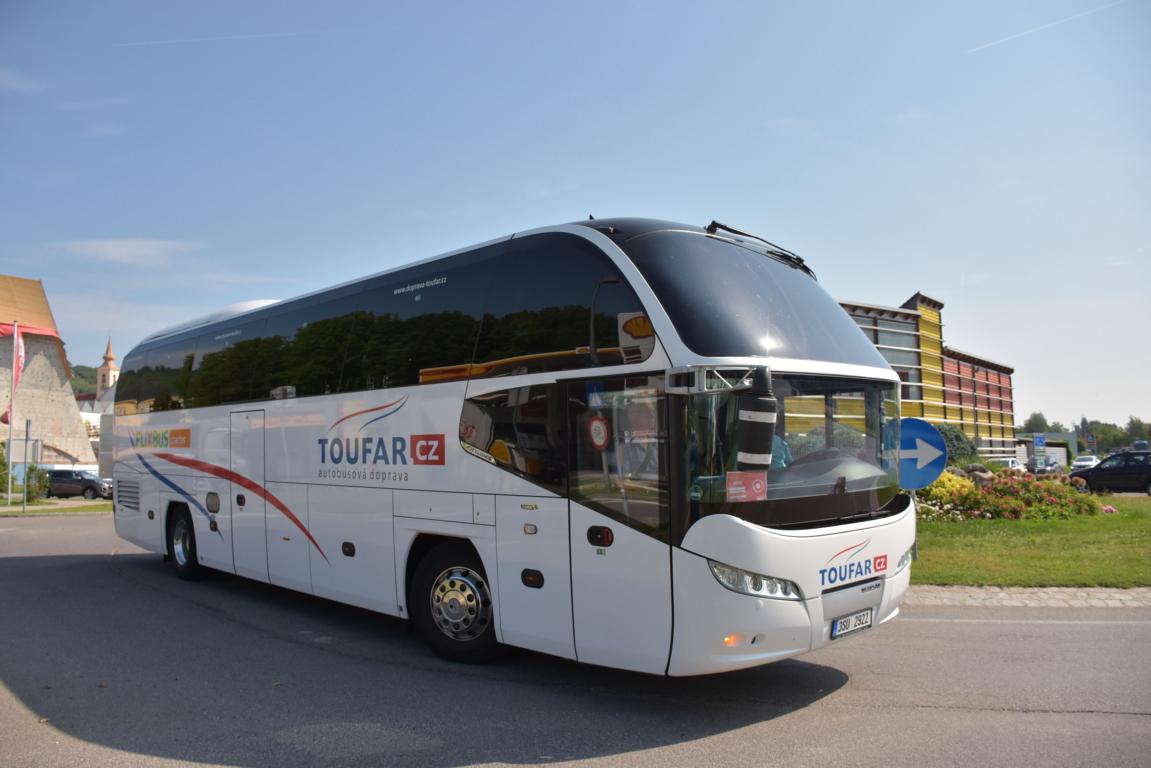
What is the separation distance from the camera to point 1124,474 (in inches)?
1233

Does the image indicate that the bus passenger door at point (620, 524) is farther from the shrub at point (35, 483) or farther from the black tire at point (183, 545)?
the shrub at point (35, 483)

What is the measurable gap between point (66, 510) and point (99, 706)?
30.7 meters

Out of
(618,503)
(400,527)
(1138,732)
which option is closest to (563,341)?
(618,503)

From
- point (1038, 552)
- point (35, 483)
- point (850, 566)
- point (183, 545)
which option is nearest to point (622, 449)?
point (850, 566)

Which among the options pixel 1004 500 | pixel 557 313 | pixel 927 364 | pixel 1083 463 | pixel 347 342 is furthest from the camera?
pixel 1083 463

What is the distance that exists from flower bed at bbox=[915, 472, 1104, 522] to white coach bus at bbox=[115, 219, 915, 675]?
10.8 metres

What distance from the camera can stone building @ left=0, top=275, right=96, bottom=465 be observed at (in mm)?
73688

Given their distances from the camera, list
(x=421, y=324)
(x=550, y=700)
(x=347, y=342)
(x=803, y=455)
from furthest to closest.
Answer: (x=347, y=342) < (x=421, y=324) < (x=550, y=700) < (x=803, y=455)

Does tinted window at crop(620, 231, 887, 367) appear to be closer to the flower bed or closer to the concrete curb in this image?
the concrete curb

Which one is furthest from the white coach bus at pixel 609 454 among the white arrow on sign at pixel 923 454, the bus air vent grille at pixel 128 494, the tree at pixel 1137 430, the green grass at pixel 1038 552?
the tree at pixel 1137 430

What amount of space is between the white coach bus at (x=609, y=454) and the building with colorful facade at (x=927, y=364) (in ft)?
36.5

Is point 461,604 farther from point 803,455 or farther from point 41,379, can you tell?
point 41,379

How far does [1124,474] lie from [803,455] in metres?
32.4

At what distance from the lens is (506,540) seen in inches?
253
